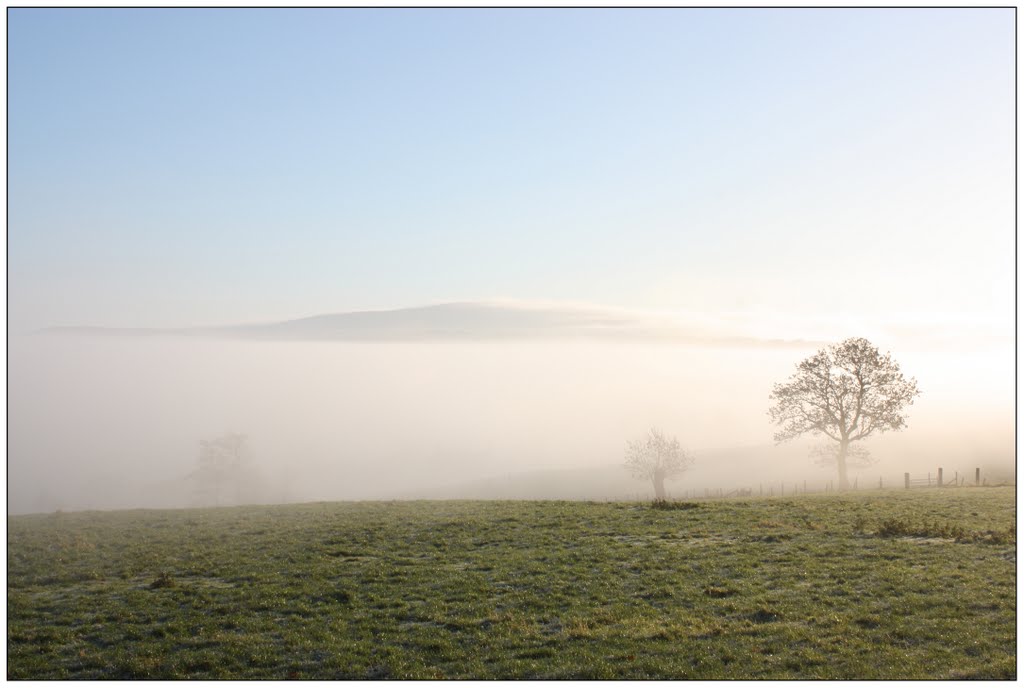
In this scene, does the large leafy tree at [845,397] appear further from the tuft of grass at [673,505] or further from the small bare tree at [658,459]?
the tuft of grass at [673,505]

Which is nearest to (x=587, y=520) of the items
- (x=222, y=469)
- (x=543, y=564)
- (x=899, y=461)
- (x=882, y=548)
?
(x=543, y=564)

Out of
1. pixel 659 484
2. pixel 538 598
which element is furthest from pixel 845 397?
pixel 538 598

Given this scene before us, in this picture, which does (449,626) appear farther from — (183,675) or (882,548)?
(882,548)

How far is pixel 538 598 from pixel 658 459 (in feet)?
184

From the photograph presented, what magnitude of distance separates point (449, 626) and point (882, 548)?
2058 cm

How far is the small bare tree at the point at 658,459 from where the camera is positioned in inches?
3347

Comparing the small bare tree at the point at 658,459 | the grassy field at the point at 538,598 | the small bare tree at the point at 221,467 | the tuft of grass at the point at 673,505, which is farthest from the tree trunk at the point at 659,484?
the small bare tree at the point at 221,467

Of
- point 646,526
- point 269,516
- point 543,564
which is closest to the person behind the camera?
point 543,564

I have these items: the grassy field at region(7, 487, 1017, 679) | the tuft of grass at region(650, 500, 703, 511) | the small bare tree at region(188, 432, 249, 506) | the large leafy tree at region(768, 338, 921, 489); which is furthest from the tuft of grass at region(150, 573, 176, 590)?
the small bare tree at region(188, 432, 249, 506)

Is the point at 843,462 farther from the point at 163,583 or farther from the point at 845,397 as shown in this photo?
the point at 163,583

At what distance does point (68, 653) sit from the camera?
2856 cm

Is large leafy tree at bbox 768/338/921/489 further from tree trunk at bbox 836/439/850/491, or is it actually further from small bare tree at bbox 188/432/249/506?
small bare tree at bbox 188/432/249/506

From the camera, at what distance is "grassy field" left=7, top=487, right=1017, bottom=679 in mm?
26812

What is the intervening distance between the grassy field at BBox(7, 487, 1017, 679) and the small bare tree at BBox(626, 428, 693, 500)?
133 ft
